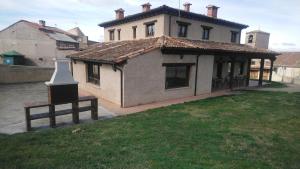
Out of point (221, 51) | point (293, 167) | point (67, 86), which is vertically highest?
point (221, 51)

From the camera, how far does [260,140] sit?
22.8ft

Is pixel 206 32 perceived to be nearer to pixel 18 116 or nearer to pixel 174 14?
pixel 174 14

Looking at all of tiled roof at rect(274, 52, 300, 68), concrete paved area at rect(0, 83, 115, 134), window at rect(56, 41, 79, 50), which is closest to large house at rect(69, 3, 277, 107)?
concrete paved area at rect(0, 83, 115, 134)

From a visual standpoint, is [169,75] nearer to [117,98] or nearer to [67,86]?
[117,98]

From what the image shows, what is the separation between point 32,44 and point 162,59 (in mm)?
25584

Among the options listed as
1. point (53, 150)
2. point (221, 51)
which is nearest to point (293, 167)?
point (53, 150)

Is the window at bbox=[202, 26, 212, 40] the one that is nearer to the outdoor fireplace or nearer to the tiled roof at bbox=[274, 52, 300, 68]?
the outdoor fireplace

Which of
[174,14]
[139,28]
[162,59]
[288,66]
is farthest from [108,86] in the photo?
[288,66]

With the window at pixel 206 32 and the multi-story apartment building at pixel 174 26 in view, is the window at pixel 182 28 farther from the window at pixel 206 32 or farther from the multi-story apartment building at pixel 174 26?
the window at pixel 206 32

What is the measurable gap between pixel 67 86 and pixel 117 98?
12.4 feet

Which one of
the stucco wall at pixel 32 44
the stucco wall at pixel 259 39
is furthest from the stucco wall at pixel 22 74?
the stucco wall at pixel 259 39

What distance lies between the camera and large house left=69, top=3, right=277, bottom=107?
38.8 feet

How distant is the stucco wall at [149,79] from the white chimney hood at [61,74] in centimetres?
336

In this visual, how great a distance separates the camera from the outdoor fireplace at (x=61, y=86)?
26.9ft
